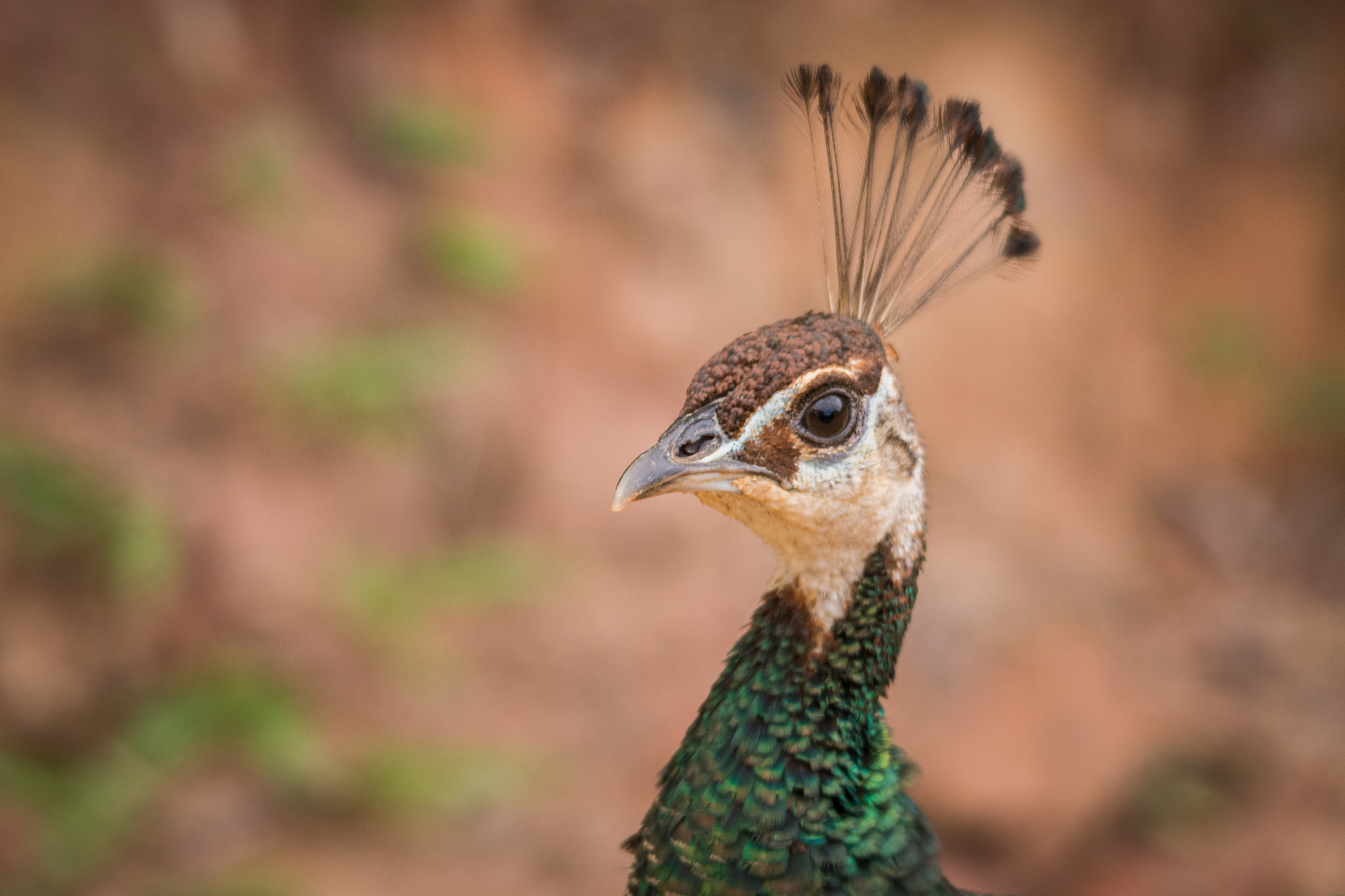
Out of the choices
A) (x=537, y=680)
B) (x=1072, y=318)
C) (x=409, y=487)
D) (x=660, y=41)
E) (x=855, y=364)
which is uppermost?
(x=660, y=41)

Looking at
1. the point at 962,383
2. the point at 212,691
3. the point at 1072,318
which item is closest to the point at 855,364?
the point at 212,691

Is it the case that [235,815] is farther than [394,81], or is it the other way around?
[394,81]

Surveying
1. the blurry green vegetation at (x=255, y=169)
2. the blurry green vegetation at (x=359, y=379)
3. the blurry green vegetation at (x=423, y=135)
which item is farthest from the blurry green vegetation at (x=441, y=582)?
the blurry green vegetation at (x=423, y=135)

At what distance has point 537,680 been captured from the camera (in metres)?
3.31

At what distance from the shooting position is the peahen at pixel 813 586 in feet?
4.06

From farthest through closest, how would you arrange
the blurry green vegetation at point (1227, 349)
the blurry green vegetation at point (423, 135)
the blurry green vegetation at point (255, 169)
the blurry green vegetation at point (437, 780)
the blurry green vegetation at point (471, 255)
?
the blurry green vegetation at point (1227, 349), the blurry green vegetation at point (423, 135), the blurry green vegetation at point (471, 255), the blurry green vegetation at point (255, 169), the blurry green vegetation at point (437, 780)

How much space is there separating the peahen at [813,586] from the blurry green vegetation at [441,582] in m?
1.78

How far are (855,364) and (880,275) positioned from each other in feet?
0.75

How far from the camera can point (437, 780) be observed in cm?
288

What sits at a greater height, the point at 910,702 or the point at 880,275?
the point at 910,702

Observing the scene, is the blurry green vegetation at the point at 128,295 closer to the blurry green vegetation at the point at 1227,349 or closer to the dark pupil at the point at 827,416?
the dark pupil at the point at 827,416

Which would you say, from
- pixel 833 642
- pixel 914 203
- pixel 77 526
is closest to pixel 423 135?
pixel 77 526

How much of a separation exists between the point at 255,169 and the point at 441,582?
4.71ft

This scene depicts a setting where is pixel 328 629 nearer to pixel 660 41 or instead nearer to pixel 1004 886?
pixel 1004 886
